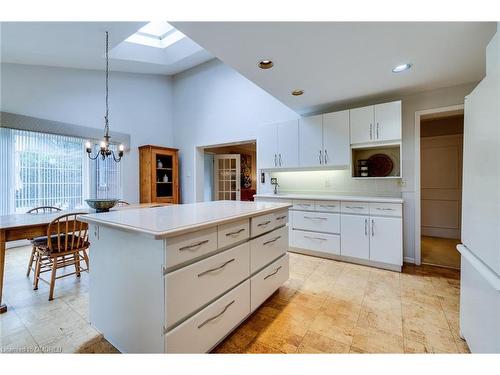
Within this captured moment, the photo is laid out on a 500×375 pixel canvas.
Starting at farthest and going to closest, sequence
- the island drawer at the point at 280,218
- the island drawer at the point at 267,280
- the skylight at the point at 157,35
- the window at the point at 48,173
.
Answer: the skylight at the point at 157,35, the window at the point at 48,173, the island drawer at the point at 280,218, the island drawer at the point at 267,280

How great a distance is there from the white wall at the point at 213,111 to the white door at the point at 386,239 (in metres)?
2.33

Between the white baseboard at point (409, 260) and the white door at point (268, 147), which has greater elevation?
the white door at point (268, 147)

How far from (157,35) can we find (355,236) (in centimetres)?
524

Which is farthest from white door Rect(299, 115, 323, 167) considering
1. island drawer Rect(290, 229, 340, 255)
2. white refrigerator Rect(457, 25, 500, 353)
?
white refrigerator Rect(457, 25, 500, 353)

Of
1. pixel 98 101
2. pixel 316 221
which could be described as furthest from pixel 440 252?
pixel 98 101

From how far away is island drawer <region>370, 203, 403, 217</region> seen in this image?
2.68 metres

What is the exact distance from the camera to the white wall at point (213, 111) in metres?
4.45

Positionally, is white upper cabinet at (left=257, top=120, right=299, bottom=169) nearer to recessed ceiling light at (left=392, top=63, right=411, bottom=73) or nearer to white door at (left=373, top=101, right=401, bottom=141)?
white door at (left=373, top=101, right=401, bottom=141)

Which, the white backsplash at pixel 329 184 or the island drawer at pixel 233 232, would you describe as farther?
the white backsplash at pixel 329 184

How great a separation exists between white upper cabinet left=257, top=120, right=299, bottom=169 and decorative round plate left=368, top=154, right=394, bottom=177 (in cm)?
109

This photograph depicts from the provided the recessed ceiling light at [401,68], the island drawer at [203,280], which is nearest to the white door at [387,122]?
the recessed ceiling light at [401,68]

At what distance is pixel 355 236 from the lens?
2.93 m

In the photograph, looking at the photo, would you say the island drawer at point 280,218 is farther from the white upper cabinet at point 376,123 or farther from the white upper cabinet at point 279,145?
the white upper cabinet at point 376,123
